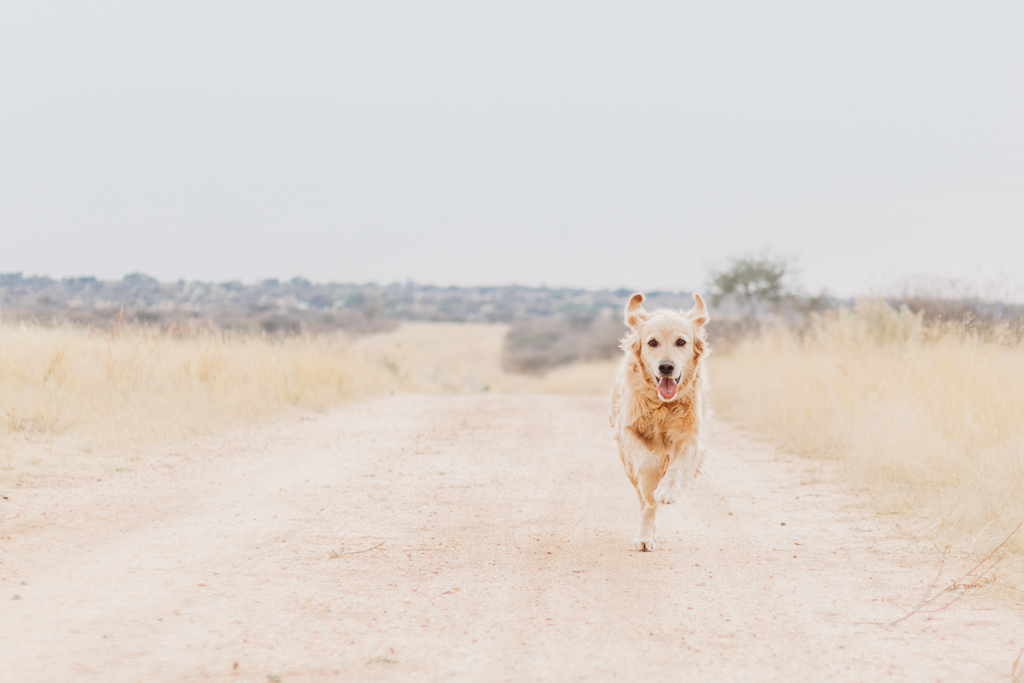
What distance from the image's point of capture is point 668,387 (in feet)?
17.6

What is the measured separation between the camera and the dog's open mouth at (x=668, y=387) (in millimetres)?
5316

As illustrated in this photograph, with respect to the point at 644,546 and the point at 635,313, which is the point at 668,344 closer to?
the point at 635,313

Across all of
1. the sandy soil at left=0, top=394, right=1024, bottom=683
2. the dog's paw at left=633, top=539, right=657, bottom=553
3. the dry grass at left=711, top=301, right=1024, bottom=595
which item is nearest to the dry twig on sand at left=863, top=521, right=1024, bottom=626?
the sandy soil at left=0, top=394, right=1024, bottom=683

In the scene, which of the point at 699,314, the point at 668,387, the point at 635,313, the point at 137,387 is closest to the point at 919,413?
the point at 699,314

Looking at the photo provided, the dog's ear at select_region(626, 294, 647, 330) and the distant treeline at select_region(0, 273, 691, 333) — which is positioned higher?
the dog's ear at select_region(626, 294, 647, 330)

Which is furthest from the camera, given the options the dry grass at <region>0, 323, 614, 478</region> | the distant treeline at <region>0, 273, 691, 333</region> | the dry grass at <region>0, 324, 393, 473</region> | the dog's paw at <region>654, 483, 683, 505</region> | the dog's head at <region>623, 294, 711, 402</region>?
the distant treeline at <region>0, 273, 691, 333</region>

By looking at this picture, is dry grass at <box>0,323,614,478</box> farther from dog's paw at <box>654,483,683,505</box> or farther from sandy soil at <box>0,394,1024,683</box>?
dog's paw at <box>654,483,683,505</box>

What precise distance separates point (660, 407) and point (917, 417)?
3929 millimetres

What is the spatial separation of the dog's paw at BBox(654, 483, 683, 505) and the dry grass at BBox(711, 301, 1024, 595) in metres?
1.91

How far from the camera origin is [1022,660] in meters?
3.52

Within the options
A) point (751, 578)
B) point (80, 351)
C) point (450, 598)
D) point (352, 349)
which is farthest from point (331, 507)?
point (352, 349)

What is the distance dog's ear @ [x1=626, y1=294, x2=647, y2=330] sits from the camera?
5832mm

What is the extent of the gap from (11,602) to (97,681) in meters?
1.30

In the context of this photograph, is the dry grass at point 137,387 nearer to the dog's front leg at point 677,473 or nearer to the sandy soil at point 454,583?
the sandy soil at point 454,583
